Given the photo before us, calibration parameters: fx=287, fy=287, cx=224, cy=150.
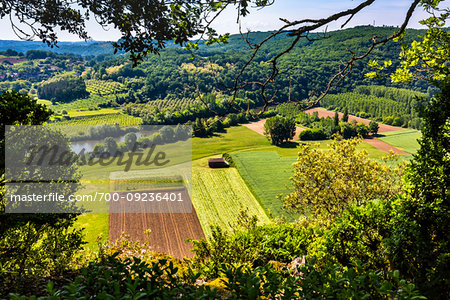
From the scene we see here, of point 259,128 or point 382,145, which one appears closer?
point 382,145

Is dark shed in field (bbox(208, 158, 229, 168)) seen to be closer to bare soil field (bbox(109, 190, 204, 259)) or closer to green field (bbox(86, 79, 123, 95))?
bare soil field (bbox(109, 190, 204, 259))

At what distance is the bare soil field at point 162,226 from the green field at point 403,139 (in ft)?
164

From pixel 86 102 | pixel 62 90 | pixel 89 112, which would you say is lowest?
pixel 89 112

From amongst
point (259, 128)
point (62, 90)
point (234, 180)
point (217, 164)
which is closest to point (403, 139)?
point (259, 128)

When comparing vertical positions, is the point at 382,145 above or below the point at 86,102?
below

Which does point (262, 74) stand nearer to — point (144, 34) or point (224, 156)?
point (224, 156)

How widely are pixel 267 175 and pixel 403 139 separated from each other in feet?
149

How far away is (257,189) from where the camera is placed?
40062 mm

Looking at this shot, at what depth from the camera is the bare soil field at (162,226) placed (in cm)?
2569

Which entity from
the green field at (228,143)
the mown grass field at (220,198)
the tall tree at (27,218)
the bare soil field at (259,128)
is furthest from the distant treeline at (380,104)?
the tall tree at (27,218)

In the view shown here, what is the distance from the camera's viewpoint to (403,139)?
233 ft

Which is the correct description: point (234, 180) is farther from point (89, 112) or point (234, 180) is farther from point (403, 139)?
point (89, 112)

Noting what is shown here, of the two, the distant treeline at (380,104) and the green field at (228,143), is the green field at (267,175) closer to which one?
the green field at (228,143)

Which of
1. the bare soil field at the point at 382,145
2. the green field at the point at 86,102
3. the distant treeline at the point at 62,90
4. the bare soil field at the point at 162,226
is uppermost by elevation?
the distant treeline at the point at 62,90
